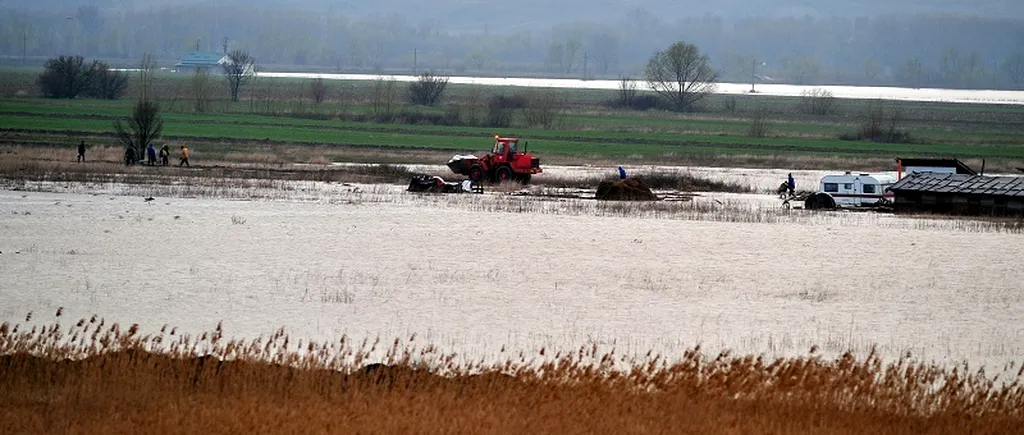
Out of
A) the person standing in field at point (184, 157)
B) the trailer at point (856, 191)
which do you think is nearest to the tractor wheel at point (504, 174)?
the trailer at point (856, 191)

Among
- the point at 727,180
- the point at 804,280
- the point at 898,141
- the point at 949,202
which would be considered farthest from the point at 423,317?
the point at 898,141

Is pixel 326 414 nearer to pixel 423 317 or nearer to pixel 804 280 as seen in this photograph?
pixel 423 317

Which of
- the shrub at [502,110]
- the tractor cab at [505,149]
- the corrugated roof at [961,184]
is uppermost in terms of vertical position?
the shrub at [502,110]

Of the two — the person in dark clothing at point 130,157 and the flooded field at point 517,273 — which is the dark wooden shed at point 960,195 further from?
the person in dark clothing at point 130,157

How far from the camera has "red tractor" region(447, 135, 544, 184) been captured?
43.9 m

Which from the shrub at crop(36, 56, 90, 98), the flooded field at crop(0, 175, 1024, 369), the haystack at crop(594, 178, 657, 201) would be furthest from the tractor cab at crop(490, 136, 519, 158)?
the shrub at crop(36, 56, 90, 98)

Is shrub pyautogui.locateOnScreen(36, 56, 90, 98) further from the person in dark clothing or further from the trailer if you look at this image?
the trailer

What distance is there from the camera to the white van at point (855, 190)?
1523 inches

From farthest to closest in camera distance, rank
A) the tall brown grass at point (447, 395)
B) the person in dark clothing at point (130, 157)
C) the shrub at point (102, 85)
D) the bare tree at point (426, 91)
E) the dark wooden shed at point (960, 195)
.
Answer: the bare tree at point (426, 91)
the shrub at point (102, 85)
the person in dark clothing at point (130, 157)
the dark wooden shed at point (960, 195)
the tall brown grass at point (447, 395)

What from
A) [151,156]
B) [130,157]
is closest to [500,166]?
[151,156]

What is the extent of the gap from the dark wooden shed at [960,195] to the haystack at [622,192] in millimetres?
6524

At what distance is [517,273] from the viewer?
77.6 feet

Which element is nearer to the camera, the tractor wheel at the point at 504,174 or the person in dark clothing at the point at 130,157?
the tractor wheel at the point at 504,174

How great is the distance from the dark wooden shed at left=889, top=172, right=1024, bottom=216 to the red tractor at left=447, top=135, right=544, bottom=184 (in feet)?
37.2
